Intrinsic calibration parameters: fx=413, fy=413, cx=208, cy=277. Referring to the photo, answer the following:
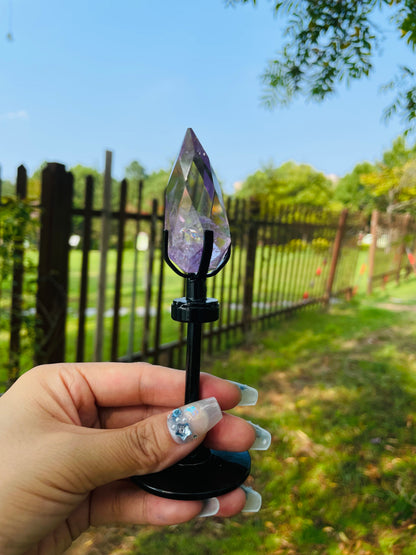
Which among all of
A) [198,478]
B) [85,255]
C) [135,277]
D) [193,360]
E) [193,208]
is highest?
[193,208]

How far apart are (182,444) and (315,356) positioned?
4.47 metres

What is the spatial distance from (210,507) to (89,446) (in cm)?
43

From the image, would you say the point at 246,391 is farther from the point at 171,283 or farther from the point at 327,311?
the point at 171,283

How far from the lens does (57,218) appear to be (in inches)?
121

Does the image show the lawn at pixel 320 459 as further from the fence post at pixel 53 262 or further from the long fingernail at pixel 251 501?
the fence post at pixel 53 262

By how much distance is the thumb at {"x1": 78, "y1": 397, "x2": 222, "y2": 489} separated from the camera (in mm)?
1052

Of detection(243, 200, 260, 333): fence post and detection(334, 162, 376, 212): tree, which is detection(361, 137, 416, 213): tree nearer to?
detection(334, 162, 376, 212): tree

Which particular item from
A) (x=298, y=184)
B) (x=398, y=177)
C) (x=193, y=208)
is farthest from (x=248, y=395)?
(x=298, y=184)

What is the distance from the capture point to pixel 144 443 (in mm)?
1065

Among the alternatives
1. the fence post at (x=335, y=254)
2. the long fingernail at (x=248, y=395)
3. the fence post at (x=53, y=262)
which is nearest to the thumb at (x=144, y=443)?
the long fingernail at (x=248, y=395)

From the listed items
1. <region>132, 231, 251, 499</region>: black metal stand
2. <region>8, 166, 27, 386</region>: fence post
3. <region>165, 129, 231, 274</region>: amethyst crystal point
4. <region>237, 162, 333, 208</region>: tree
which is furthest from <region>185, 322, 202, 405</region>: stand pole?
<region>237, 162, 333, 208</region>: tree

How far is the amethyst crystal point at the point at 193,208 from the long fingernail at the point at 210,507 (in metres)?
0.69

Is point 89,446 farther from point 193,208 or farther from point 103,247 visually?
point 103,247

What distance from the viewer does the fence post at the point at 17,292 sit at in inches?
114
